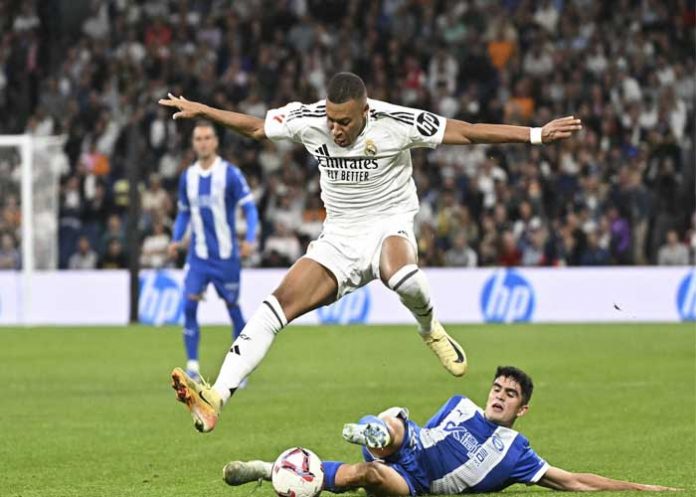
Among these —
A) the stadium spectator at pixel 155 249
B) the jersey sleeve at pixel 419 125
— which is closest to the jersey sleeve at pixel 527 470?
the jersey sleeve at pixel 419 125

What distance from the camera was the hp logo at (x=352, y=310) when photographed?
22250 millimetres

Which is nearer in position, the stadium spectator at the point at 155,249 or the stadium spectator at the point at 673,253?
the stadium spectator at the point at 673,253

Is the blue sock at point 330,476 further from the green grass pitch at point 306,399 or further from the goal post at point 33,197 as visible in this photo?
the goal post at point 33,197

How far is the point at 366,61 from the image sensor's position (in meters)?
26.4

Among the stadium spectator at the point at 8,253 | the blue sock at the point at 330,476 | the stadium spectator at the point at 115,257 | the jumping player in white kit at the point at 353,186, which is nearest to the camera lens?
the blue sock at the point at 330,476

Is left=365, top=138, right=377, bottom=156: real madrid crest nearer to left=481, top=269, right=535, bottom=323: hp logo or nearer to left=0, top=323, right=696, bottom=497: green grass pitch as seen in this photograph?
left=0, top=323, right=696, bottom=497: green grass pitch

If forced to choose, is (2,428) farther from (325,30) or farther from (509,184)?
(325,30)

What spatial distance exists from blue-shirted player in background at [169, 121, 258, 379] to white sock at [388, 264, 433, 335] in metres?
5.35

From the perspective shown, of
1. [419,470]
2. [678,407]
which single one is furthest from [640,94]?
[419,470]

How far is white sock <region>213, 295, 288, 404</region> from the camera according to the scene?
8070mm

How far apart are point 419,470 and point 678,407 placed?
5191 millimetres

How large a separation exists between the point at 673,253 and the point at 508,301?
270 cm

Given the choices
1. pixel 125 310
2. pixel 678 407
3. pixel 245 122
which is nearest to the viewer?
pixel 245 122

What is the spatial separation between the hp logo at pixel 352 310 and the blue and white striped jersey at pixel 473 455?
14203 mm
